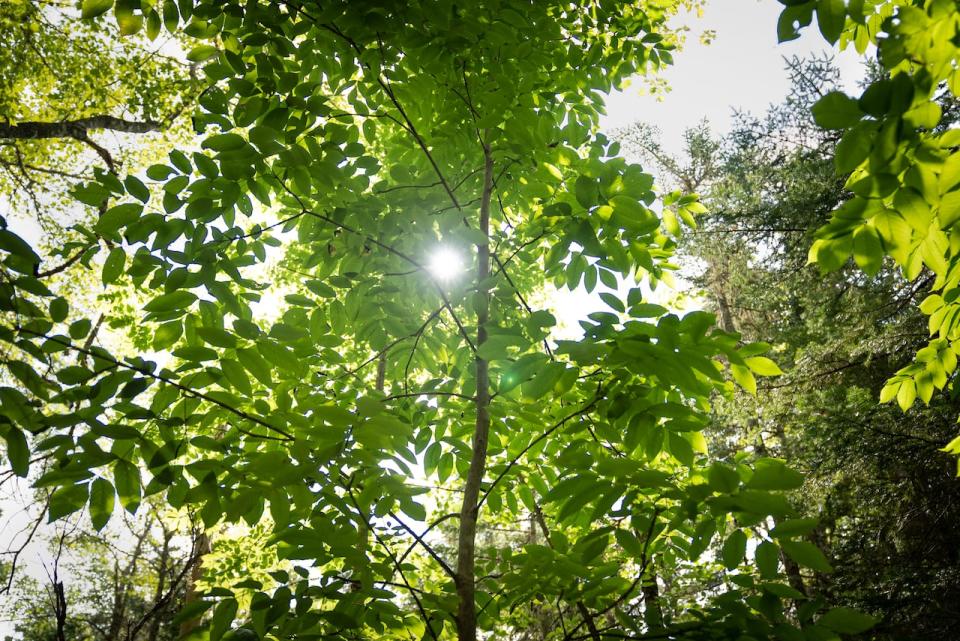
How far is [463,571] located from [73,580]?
28769 millimetres

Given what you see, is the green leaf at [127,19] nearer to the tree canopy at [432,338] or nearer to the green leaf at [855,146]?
the tree canopy at [432,338]

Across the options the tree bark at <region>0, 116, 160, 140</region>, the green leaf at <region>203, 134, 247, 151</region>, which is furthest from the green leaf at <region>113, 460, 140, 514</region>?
the tree bark at <region>0, 116, 160, 140</region>

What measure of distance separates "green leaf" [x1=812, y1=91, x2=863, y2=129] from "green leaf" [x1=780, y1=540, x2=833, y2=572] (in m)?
0.86

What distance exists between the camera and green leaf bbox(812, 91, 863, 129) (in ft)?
3.14

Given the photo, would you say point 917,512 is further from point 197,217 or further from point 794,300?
point 197,217

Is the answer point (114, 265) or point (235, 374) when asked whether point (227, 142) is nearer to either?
point (114, 265)

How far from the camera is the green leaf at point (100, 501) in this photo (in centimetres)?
115

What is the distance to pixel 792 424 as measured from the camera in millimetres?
9297

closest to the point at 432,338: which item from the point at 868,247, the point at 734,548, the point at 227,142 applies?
the point at 227,142

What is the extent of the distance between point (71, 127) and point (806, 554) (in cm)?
1141

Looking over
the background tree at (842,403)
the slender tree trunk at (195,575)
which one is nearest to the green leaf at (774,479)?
the slender tree trunk at (195,575)

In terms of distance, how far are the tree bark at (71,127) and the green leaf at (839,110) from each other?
34.1 feet

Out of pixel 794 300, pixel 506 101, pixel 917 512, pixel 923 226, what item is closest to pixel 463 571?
pixel 923 226

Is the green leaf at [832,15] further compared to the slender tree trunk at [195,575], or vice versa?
the slender tree trunk at [195,575]
